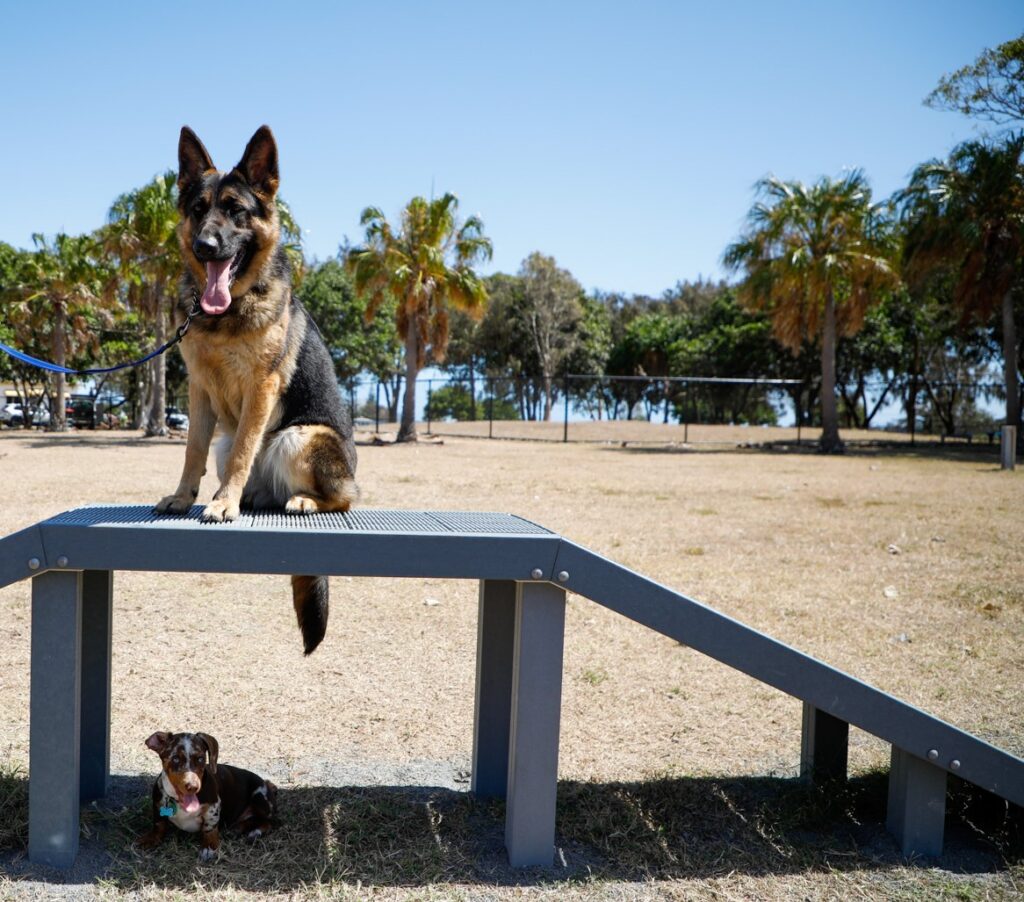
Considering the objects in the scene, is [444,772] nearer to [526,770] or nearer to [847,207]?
[526,770]

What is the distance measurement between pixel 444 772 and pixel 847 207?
2579 centimetres

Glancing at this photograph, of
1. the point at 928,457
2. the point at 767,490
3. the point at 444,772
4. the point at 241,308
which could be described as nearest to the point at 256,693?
the point at 444,772

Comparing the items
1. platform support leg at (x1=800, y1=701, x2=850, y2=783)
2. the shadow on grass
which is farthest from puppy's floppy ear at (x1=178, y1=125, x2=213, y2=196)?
platform support leg at (x1=800, y1=701, x2=850, y2=783)

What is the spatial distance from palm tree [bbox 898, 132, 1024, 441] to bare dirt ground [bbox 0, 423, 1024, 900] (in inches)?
682

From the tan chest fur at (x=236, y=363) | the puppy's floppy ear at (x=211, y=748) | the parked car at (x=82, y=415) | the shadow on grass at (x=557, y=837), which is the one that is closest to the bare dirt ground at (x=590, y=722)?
the shadow on grass at (x=557, y=837)

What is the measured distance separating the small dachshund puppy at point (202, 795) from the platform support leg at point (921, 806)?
251 cm

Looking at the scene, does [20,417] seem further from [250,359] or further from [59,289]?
[250,359]

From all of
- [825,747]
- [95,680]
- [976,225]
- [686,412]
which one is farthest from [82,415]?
[825,747]

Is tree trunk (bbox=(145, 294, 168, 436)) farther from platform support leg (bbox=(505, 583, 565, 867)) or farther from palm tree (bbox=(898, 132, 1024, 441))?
platform support leg (bbox=(505, 583, 565, 867))

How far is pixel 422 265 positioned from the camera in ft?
86.6

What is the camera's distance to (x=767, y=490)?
49.8 ft

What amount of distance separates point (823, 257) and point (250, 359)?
24987 mm

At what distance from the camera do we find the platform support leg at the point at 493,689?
12.7ft

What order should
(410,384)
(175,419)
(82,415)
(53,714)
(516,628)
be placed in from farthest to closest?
(175,419), (82,415), (410,384), (516,628), (53,714)
